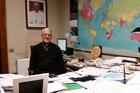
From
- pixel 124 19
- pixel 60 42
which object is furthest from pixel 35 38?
pixel 124 19

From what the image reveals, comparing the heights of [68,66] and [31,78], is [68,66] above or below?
below

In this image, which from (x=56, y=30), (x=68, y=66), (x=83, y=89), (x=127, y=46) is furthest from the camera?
(x=56, y=30)

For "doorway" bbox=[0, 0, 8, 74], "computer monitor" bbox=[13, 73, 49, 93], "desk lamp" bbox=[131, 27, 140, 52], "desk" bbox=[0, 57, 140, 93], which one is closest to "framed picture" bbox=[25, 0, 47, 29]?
"doorway" bbox=[0, 0, 8, 74]

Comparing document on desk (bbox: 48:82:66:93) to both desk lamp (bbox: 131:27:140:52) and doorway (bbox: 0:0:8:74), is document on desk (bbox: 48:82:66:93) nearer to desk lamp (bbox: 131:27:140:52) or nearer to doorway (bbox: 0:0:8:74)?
desk lamp (bbox: 131:27:140:52)

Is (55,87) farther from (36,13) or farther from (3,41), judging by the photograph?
(36,13)

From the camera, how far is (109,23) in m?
3.58

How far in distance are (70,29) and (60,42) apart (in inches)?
13.9

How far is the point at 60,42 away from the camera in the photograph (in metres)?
4.63

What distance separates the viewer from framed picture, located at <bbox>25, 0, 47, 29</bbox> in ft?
14.8

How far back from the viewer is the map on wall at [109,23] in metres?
3.16

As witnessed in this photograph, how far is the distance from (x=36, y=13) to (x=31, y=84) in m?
3.29

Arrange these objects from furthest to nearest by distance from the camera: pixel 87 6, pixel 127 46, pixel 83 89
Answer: pixel 87 6 < pixel 127 46 < pixel 83 89

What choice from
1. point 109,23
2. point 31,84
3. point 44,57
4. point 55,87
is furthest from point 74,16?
point 31,84

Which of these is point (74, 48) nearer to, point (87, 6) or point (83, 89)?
point (87, 6)
